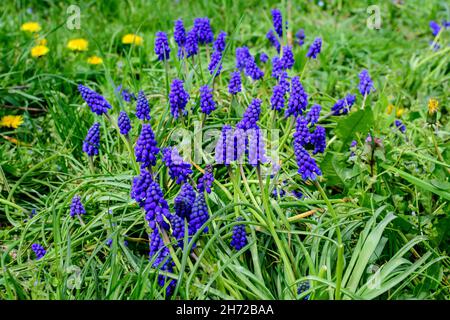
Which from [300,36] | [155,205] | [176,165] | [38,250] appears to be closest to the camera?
[155,205]

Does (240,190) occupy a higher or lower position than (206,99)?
lower

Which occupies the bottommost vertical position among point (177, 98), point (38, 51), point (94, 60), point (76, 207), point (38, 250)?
point (38, 250)

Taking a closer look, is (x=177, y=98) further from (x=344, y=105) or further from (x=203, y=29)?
(x=344, y=105)

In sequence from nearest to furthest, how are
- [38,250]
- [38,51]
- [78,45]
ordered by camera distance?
1. [38,250]
2. [38,51]
3. [78,45]

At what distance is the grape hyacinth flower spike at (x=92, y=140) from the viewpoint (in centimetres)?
337

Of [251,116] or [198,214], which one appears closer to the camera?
[198,214]

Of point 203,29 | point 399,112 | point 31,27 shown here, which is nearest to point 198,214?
Result: point 203,29

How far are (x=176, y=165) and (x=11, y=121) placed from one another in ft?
6.01

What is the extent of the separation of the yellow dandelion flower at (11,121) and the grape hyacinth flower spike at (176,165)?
5.54ft

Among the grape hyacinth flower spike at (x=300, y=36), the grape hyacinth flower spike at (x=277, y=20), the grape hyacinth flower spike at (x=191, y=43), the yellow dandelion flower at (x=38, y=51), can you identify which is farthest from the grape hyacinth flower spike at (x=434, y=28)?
the yellow dandelion flower at (x=38, y=51)

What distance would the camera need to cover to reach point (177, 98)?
3379 millimetres

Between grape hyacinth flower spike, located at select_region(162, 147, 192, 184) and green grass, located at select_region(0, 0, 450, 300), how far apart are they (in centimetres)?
24

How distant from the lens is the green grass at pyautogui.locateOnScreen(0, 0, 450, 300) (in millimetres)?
2779

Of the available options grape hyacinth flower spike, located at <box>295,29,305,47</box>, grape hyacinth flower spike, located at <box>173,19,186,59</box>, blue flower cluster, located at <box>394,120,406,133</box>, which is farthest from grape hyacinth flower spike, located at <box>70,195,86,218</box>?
grape hyacinth flower spike, located at <box>295,29,305,47</box>
